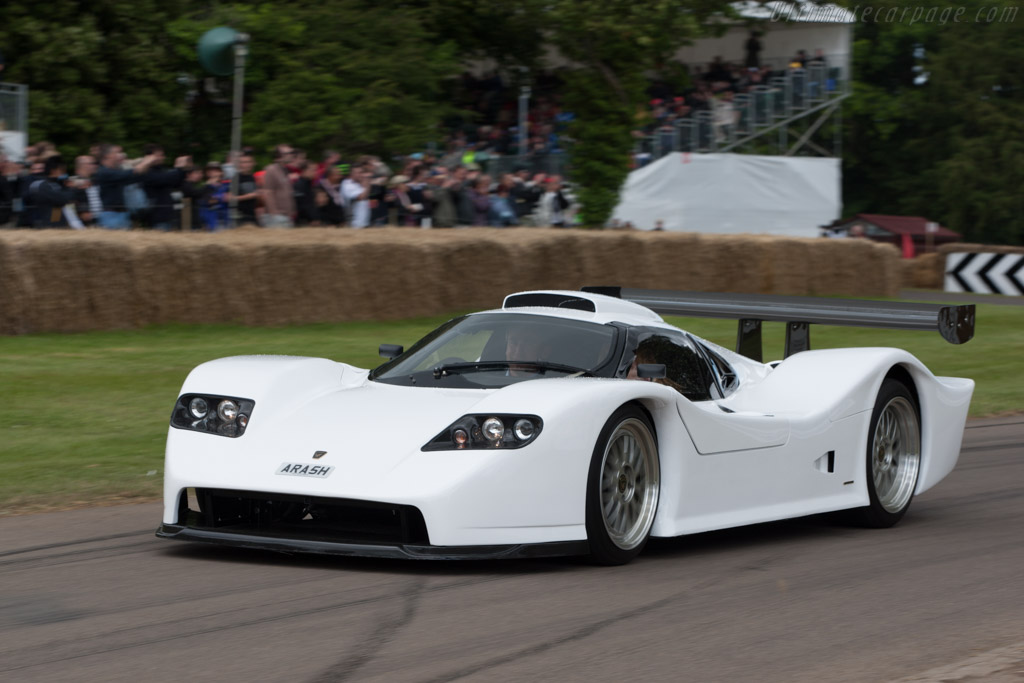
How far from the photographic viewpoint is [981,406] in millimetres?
12820

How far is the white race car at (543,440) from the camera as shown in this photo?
5383 mm

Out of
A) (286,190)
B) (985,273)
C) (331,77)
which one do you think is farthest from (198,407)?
(985,273)

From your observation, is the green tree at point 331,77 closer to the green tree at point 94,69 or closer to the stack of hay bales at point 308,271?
the green tree at point 94,69

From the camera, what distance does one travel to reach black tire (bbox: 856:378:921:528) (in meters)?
7.22

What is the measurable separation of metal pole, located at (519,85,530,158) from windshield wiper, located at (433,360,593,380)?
21.2 meters

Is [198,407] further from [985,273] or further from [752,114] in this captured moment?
[752,114]

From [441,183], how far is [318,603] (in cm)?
1477

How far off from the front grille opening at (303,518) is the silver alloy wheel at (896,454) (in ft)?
9.32

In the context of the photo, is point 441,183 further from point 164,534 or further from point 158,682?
point 158,682

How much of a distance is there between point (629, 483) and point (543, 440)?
602mm

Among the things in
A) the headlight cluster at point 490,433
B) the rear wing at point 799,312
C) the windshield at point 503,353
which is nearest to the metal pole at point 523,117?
the rear wing at point 799,312

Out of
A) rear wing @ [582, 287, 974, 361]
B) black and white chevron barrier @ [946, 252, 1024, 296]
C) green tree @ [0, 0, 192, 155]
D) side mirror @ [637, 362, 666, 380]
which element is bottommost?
black and white chevron barrier @ [946, 252, 1024, 296]

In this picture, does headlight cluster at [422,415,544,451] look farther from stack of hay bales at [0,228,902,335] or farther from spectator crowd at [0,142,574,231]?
spectator crowd at [0,142,574,231]

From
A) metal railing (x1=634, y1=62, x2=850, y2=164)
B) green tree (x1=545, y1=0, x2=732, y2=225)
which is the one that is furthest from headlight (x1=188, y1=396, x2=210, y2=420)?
metal railing (x1=634, y1=62, x2=850, y2=164)
